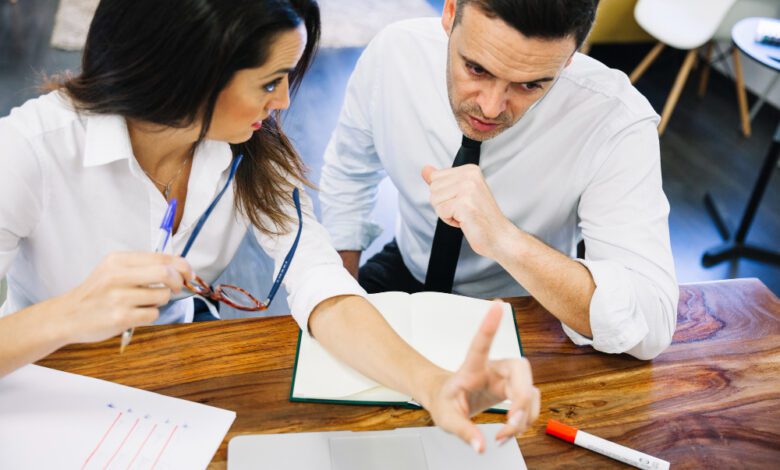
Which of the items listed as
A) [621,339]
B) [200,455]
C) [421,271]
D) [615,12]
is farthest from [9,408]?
[615,12]

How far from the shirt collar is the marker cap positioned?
2.55 ft

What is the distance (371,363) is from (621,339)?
412 millimetres

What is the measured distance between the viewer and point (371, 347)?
1.15 meters

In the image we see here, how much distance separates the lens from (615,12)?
12.3ft

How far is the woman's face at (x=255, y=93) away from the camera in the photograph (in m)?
1.14

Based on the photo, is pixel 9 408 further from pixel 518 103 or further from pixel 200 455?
pixel 518 103

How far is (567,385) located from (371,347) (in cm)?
32

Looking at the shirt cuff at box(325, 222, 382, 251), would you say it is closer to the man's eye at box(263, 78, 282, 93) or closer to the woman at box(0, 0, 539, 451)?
the woman at box(0, 0, 539, 451)

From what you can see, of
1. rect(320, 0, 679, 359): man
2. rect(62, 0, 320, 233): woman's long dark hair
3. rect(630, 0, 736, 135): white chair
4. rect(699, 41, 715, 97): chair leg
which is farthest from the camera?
rect(699, 41, 715, 97): chair leg

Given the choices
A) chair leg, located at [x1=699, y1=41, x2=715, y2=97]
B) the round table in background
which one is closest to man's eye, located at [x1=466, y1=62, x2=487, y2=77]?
the round table in background

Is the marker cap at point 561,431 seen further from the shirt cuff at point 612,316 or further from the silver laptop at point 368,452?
the shirt cuff at point 612,316

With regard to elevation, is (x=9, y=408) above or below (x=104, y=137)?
below

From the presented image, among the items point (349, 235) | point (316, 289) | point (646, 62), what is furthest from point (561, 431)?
point (646, 62)

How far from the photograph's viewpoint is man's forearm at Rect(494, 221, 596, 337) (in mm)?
1272
